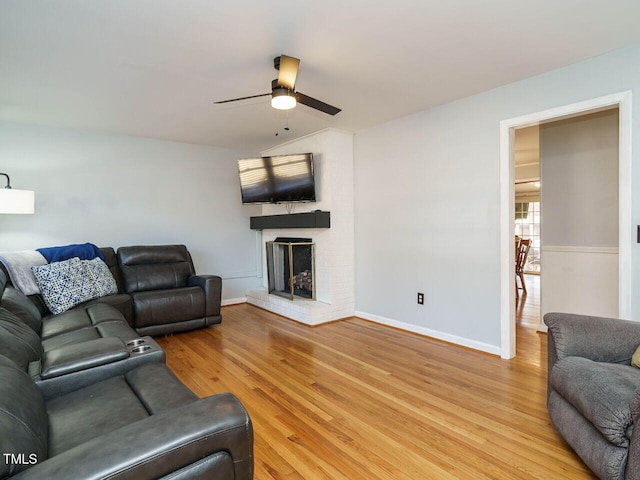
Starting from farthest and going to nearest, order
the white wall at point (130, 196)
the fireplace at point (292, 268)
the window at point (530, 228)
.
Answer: the window at point (530, 228), the fireplace at point (292, 268), the white wall at point (130, 196)

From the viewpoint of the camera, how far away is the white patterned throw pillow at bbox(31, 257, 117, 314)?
9.79 ft

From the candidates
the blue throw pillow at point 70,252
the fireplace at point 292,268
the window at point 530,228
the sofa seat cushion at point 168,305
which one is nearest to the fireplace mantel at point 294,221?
the fireplace at point 292,268

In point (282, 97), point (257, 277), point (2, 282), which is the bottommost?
point (257, 277)

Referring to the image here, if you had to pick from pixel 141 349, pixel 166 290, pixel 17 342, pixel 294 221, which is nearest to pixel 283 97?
pixel 141 349

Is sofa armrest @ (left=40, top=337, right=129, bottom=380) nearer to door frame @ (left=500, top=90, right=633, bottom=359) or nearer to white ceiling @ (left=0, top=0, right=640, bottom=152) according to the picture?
white ceiling @ (left=0, top=0, right=640, bottom=152)

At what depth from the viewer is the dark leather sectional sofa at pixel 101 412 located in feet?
2.80

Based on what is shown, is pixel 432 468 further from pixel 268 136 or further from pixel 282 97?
pixel 268 136

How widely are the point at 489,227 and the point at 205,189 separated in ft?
12.3

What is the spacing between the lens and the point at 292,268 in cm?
457

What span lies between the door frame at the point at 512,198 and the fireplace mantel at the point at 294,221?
1.92 m

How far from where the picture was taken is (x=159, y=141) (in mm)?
4477

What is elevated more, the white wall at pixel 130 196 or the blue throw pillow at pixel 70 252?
the white wall at pixel 130 196

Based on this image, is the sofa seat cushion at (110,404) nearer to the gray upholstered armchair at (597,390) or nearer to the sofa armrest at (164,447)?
the sofa armrest at (164,447)

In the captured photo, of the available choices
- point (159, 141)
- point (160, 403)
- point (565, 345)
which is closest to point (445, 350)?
point (565, 345)
